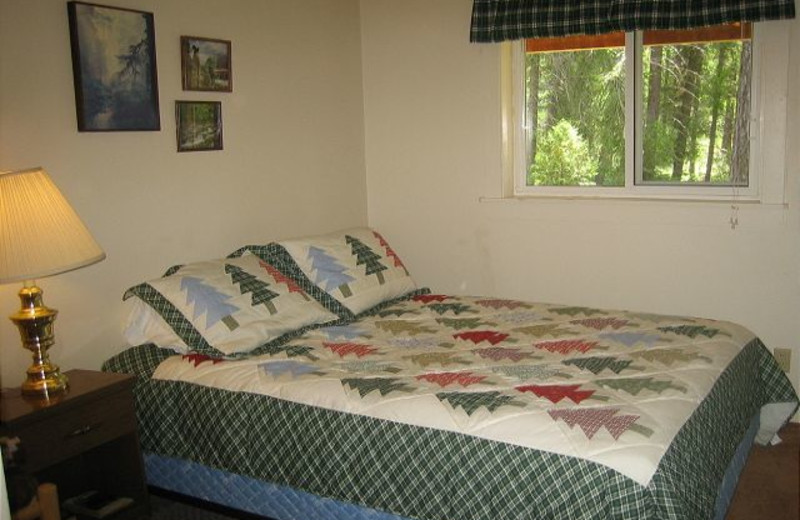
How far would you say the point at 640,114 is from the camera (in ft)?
12.3

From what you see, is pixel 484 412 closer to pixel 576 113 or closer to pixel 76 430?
pixel 76 430

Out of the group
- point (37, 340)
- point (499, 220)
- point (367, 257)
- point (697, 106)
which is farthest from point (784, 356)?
point (37, 340)

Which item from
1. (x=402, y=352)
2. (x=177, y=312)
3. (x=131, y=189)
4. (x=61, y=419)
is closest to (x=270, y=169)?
(x=131, y=189)

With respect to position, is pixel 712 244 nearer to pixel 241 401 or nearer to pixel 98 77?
pixel 241 401

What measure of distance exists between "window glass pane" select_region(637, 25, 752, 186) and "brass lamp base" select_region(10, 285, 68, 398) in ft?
8.72

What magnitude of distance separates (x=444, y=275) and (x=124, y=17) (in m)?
2.04

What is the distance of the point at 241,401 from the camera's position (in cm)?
252

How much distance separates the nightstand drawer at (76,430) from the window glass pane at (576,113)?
2314 mm

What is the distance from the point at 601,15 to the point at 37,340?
260 cm

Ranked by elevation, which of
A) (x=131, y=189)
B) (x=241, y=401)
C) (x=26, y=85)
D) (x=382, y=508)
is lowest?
(x=382, y=508)

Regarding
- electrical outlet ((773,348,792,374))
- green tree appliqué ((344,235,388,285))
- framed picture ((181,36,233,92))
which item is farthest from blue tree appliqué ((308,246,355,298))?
electrical outlet ((773,348,792,374))

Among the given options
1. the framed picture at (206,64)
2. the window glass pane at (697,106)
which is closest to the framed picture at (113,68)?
the framed picture at (206,64)

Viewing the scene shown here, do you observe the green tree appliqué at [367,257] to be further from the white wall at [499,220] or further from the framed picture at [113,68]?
the framed picture at [113,68]

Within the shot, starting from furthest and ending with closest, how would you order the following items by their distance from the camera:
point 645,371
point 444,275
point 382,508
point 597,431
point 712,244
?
point 444,275 < point 712,244 < point 645,371 < point 382,508 < point 597,431
